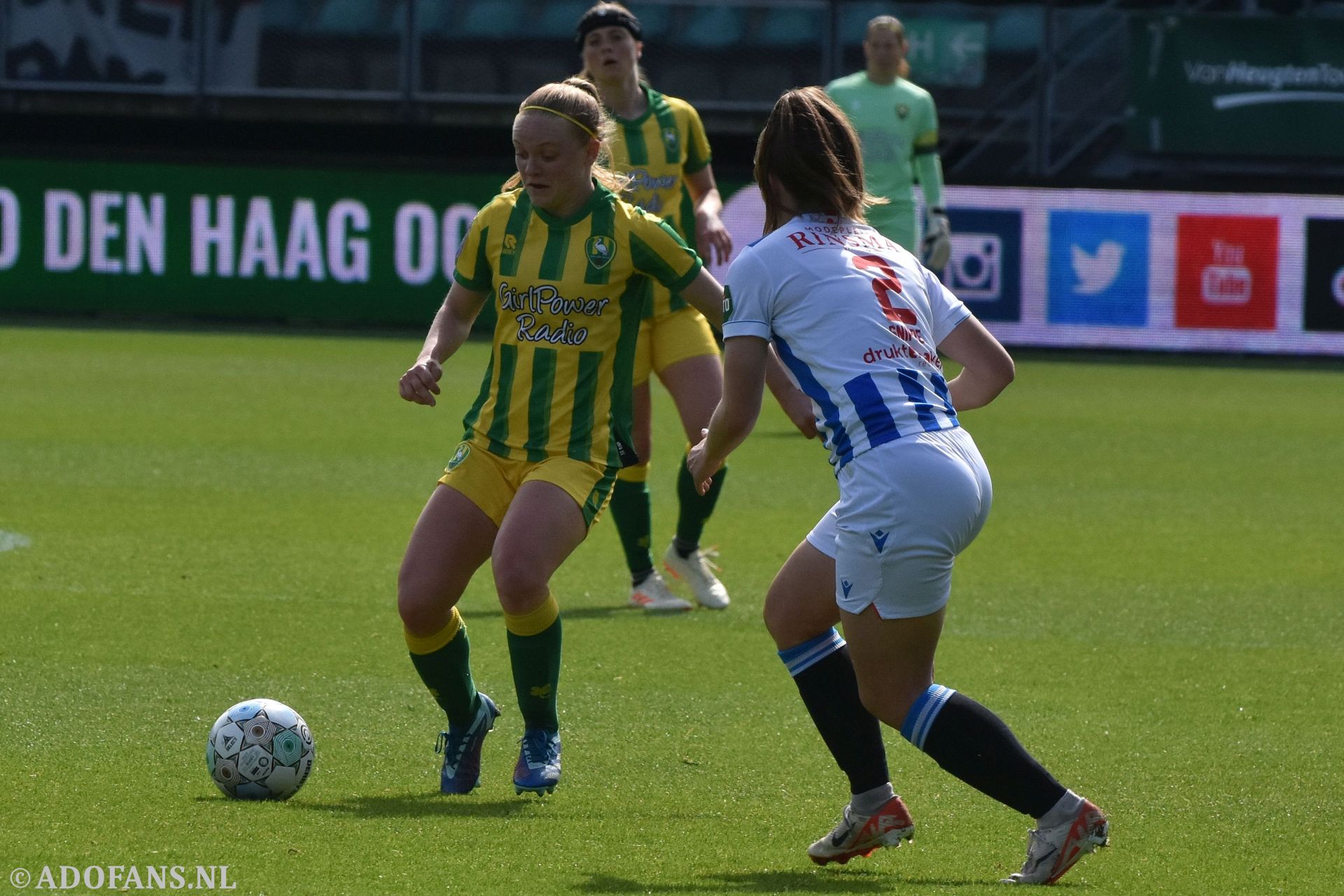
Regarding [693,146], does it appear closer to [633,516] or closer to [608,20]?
[608,20]

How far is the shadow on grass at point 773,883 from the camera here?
3904mm

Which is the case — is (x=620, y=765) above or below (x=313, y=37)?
below

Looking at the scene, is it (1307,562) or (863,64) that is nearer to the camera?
(1307,562)

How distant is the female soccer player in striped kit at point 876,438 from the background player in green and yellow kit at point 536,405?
75 centimetres

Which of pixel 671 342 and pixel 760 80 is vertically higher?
pixel 760 80

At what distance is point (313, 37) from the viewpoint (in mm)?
20594

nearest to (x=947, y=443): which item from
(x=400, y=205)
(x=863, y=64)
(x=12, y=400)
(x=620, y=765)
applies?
(x=620, y=765)

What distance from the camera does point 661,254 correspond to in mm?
4930

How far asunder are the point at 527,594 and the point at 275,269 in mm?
14553

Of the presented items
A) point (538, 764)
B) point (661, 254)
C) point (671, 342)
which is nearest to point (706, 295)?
point (661, 254)

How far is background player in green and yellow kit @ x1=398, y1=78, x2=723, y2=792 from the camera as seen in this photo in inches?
186

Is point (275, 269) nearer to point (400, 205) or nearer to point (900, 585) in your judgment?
point (400, 205)

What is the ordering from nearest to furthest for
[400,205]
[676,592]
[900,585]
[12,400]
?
[900,585] → [676,592] → [12,400] → [400,205]

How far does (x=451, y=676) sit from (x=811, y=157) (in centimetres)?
168
